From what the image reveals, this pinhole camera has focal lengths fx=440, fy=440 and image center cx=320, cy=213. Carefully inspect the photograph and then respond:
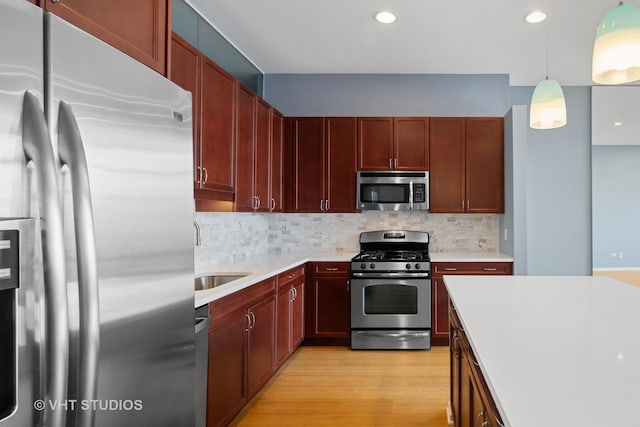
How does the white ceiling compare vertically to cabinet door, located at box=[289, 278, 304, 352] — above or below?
above

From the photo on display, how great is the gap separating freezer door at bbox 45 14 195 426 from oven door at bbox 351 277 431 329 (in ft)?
9.52

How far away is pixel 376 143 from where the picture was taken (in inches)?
178

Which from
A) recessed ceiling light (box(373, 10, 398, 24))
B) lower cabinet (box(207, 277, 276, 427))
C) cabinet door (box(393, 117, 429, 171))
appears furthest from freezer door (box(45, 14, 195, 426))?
cabinet door (box(393, 117, 429, 171))

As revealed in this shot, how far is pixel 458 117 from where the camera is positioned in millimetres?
4449

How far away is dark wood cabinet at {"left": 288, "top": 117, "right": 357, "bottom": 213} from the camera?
4.53m

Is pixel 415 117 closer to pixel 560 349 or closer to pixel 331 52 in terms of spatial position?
pixel 331 52

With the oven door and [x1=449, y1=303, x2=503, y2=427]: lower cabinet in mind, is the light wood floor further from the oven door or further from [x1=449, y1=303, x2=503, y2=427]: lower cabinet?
[x1=449, y1=303, x2=503, y2=427]: lower cabinet

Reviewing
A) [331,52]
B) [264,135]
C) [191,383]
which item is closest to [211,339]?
[191,383]

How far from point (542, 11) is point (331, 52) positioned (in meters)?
1.79

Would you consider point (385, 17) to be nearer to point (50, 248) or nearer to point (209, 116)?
point (209, 116)

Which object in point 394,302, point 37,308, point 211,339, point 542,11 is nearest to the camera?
point 37,308

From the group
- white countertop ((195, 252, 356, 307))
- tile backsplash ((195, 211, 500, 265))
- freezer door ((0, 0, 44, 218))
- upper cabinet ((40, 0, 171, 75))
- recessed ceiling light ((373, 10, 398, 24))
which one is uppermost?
recessed ceiling light ((373, 10, 398, 24))

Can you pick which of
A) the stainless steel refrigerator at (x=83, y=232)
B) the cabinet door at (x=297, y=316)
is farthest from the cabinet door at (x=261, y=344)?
the stainless steel refrigerator at (x=83, y=232)

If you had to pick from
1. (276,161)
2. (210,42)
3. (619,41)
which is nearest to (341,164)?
(276,161)
